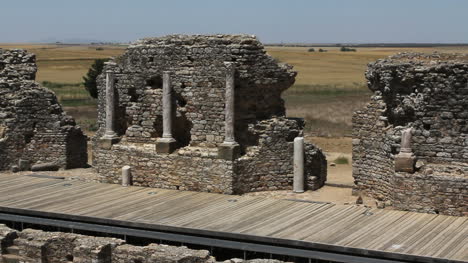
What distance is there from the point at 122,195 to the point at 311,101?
131 feet

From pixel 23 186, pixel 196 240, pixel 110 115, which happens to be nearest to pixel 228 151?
pixel 196 240

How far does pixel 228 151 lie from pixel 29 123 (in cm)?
879

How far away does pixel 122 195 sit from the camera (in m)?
21.0

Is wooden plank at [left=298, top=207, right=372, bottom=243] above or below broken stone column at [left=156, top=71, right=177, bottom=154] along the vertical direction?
below

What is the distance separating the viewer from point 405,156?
18312 mm

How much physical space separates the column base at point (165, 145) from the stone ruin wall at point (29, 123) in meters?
5.51

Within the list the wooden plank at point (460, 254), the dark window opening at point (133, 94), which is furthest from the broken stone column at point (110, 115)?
the wooden plank at point (460, 254)

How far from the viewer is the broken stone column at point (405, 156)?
59.8 ft

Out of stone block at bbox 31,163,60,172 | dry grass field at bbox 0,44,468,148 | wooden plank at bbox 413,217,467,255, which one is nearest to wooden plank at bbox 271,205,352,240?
wooden plank at bbox 413,217,467,255

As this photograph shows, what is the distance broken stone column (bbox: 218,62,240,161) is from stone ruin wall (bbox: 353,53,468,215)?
3.87m

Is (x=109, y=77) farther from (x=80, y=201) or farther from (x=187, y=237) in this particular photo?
(x=187, y=237)

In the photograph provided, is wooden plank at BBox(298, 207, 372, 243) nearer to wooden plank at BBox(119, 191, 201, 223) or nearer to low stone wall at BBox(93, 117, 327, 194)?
low stone wall at BBox(93, 117, 327, 194)

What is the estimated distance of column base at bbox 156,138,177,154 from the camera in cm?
2186

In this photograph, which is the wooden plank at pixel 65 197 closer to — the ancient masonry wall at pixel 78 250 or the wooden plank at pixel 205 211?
the ancient masonry wall at pixel 78 250
